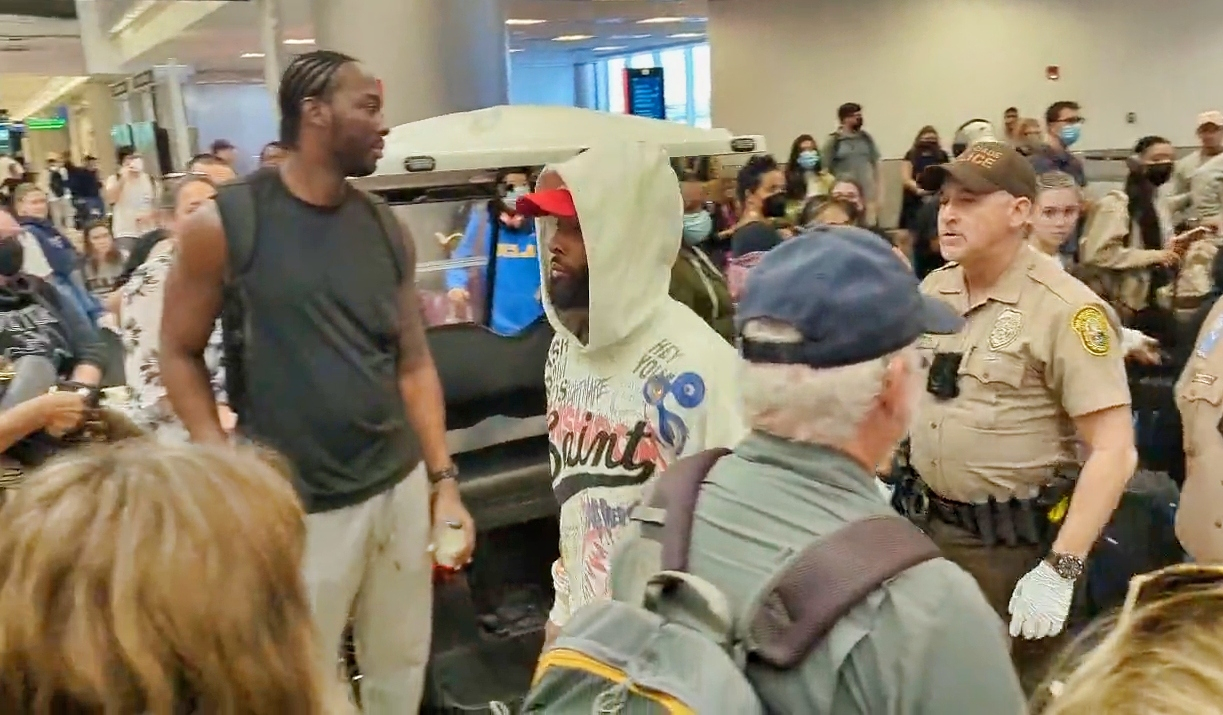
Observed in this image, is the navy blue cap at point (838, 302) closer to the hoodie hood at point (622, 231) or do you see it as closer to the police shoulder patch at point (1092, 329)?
the hoodie hood at point (622, 231)

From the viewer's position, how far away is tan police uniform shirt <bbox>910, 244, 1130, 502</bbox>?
→ 2346 mm

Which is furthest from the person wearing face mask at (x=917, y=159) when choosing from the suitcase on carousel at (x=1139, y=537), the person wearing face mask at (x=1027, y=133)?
the suitcase on carousel at (x=1139, y=537)

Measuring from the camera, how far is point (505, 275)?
4512 mm

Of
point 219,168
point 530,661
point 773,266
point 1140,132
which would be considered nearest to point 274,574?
point 773,266

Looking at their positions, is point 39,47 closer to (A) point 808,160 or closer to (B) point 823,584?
(A) point 808,160

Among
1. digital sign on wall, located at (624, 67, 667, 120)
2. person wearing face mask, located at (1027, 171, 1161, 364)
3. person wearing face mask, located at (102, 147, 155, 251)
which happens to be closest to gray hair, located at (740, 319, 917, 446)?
person wearing face mask, located at (1027, 171, 1161, 364)

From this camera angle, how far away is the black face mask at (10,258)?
165 inches

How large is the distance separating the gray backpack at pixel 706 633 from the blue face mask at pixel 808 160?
1015 cm

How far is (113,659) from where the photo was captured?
994 millimetres

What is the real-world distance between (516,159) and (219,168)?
153 centimetres

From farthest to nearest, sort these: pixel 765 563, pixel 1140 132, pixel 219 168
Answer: pixel 1140 132 → pixel 219 168 → pixel 765 563

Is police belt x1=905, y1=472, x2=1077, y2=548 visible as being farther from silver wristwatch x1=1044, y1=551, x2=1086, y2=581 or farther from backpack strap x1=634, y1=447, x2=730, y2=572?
backpack strap x1=634, y1=447, x2=730, y2=572

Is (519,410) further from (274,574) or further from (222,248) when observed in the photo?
(274,574)

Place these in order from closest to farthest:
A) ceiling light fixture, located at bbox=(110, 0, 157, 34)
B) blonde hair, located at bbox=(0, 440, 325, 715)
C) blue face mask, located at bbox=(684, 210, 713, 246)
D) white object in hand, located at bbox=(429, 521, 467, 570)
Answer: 1. blonde hair, located at bbox=(0, 440, 325, 715)
2. white object in hand, located at bbox=(429, 521, 467, 570)
3. blue face mask, located at bbox=(684, 210, 713, 246)
4. ceiling light fixture, located at bbox=(110, 0, 157, 34)
